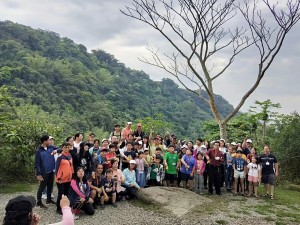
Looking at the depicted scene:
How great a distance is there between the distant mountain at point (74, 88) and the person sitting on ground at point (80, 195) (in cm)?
2413

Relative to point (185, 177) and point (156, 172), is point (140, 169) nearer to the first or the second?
point (156, 172)

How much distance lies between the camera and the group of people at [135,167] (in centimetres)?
789

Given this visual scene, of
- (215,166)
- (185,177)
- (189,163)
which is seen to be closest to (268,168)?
(215,166)

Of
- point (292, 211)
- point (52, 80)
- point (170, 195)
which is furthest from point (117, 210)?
point (52, 80)

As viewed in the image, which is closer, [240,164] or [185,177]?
[240,164]

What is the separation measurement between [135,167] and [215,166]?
2.76m

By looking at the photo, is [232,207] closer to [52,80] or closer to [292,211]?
[292,211]

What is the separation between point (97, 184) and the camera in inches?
336

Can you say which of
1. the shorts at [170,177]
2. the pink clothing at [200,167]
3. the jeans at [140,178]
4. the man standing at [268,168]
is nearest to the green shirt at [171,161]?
the shorts at [170,177]

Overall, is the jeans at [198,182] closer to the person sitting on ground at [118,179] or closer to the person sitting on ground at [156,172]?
the person sitting on ground at [156,172]

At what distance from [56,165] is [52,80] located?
49.4 m

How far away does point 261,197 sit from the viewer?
35.2 ft

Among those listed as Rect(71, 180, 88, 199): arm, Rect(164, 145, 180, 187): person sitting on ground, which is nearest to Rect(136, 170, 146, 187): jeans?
Rect(164, 145, 180, 187): person sitting on ground

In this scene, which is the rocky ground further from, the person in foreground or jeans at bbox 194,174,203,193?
the person in foreground
